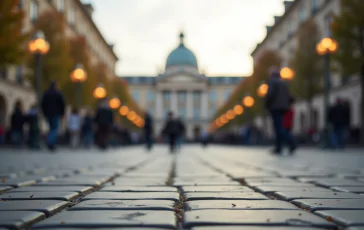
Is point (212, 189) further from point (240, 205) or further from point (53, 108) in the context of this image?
point (53, 108)

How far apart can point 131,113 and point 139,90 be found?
166ft

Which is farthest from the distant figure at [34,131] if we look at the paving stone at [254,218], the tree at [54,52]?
the paving stone at [254,218]

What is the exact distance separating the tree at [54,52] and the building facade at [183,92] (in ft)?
230

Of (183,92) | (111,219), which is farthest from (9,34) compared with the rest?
(183,92)

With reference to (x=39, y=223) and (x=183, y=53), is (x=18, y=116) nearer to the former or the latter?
(x=39, y=223)

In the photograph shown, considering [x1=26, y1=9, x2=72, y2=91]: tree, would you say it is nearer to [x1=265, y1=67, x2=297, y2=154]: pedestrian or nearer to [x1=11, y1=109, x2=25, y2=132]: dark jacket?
[x1=11, y1=109, x2=25, y2=132]: dark jacket

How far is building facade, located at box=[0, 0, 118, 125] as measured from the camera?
30.1m

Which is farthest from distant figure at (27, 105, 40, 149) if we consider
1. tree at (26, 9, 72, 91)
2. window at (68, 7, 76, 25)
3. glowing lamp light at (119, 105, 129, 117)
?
glowing lamp light at (119, 105, 129, 117)

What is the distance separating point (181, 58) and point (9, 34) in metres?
83.8

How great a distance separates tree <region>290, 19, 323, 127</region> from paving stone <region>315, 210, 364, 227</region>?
107 feet

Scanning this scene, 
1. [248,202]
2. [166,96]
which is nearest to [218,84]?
[166,96]

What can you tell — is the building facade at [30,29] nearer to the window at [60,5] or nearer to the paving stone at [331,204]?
the window at [60,5]

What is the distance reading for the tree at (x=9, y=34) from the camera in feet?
54.1

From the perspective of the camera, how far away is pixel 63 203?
9.30 ft
